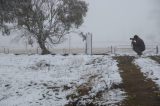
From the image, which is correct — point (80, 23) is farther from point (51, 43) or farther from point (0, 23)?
point (0, 23)

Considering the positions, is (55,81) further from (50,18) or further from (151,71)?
(50,18)

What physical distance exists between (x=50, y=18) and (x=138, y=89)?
28230mm

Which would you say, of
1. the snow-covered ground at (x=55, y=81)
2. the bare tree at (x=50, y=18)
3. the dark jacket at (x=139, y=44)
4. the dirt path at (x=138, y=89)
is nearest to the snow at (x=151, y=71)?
the dirt path at (x=138, y=89)

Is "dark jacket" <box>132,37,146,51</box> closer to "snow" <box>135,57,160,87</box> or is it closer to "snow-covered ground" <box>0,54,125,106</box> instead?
"snow-covered ground" <box>0,54,125,106</box>

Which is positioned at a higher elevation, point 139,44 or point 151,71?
point 139,44

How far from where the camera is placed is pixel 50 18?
139 feet

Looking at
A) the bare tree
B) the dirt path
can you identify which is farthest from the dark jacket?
the bare tree

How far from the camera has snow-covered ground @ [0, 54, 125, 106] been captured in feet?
53.2

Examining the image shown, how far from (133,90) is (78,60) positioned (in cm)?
1299

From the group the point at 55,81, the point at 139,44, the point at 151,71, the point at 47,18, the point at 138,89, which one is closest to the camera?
the point at 138,89

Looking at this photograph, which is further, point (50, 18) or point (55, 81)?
point (50, 18)

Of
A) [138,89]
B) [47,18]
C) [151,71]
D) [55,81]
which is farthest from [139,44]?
[47,18]

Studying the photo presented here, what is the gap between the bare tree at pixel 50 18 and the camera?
135 ft

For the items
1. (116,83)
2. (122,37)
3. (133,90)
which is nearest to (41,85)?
(116,83)
